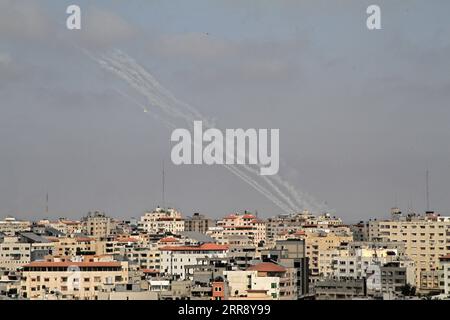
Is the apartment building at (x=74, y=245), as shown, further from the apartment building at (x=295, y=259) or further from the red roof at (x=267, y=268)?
the red roof at (x=267, y=268)

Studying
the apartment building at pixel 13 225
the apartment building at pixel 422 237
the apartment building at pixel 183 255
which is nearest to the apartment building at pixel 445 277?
the apartment building at pixel 422 237

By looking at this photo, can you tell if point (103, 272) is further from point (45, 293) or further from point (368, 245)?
point (368, 245)

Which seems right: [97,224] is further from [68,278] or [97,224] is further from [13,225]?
[68,278]

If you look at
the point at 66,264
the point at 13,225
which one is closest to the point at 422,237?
the point at 66,264

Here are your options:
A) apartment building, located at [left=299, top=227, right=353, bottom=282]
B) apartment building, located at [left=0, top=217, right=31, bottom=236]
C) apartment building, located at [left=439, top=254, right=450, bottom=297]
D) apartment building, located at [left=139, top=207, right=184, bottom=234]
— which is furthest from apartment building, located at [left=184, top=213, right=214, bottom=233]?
apartment building, located at [left=439, top=254, right=450, bottom=297]

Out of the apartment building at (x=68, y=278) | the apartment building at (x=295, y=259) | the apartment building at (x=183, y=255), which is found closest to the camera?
the apartment building at (x=68, y=278)
